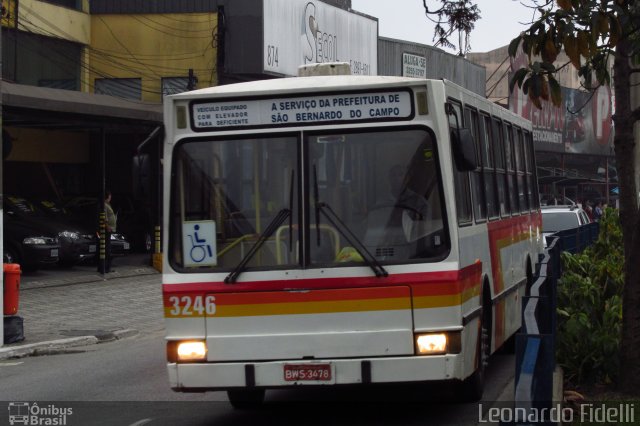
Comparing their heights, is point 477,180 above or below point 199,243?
above

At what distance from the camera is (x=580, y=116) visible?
61.0 meters

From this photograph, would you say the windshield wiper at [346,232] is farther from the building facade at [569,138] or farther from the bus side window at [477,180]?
the building facade at [569,138]

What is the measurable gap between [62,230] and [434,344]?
19.6 metres

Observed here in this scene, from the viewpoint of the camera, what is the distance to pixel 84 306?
21.9 metres

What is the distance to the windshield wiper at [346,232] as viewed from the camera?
8.66m

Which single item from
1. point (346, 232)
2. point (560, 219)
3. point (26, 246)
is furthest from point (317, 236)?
point (560, 219)

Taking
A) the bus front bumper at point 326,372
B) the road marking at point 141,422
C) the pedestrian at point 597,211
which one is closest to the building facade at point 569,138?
the pedestrian at point 597,211

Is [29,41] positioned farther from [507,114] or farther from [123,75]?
[507,114]

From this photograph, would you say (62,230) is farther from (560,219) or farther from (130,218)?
(560,219)

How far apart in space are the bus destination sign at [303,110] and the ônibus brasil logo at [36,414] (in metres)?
3.03

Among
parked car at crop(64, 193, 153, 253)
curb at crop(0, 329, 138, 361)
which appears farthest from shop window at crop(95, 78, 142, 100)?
curb at crop(0, 329, 138, 361)

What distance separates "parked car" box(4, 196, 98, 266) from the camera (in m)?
26.5

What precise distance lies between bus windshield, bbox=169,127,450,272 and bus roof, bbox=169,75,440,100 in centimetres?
35

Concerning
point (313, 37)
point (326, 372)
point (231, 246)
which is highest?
point (313, 37)
